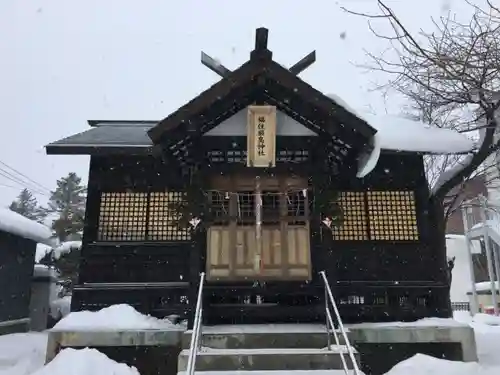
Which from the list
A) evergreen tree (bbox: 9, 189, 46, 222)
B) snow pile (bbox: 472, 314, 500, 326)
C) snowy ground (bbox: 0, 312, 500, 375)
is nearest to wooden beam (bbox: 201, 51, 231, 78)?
snowy ground (bbox: 0, 312, 500, 375)

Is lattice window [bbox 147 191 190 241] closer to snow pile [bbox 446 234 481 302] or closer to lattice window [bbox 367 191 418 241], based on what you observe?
lattice window [bbox 367 191 418 241]

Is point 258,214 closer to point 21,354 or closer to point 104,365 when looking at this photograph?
point 104,365

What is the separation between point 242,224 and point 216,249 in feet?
2.38

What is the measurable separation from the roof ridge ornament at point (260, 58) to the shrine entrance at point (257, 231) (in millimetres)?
2282

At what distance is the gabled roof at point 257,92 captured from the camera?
27.6ft

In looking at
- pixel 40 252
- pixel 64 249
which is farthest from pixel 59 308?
pixel 40 252

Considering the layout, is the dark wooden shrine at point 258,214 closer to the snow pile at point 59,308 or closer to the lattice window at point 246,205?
the lattice window at point 246,205

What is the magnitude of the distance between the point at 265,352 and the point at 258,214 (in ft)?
8.96

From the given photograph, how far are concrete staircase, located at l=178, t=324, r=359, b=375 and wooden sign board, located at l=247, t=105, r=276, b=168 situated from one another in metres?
3.15

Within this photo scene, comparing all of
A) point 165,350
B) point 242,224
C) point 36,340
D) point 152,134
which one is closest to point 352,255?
point 242,224

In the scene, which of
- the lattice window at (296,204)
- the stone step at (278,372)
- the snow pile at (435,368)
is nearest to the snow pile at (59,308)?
the lattice window at (296,204)

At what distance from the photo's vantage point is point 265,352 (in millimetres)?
6977

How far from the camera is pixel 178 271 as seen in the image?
9.79 m

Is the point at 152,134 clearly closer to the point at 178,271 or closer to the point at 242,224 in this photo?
the point at 242,224
